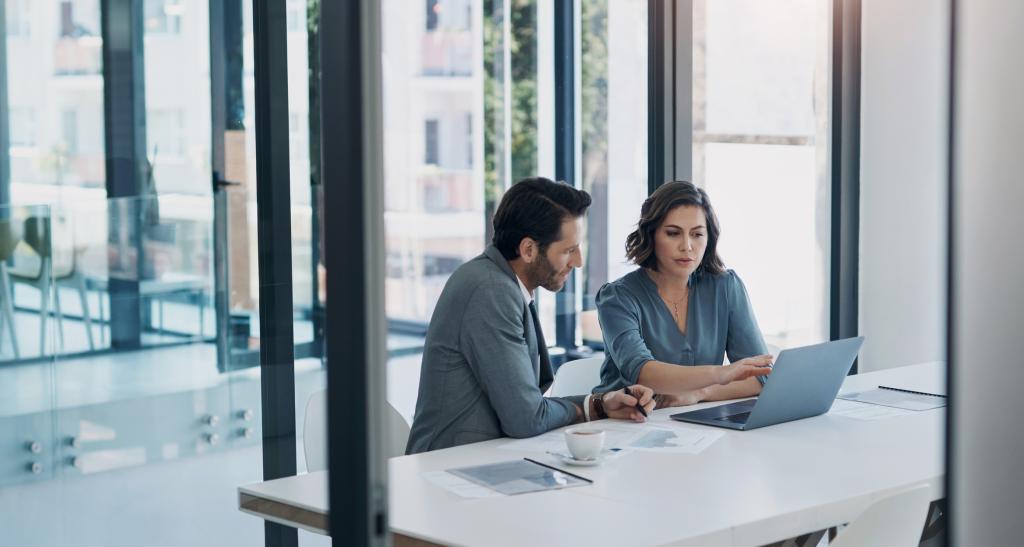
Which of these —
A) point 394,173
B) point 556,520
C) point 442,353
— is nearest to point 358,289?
point 556,520

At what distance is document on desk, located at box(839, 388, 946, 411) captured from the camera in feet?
11.1

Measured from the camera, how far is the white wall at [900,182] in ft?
16.8

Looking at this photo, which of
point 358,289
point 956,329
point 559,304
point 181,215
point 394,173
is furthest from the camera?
point 559,304

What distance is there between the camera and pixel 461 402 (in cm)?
300

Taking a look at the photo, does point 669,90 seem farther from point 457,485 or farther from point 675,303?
point 457,485

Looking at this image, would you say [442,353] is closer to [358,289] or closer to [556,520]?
[556,520]

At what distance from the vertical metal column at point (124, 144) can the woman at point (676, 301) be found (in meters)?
1.40

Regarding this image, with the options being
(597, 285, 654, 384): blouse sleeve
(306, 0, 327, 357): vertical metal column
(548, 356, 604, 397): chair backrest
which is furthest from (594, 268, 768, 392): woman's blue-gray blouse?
(306, 0, 327, 357): vertical metal column

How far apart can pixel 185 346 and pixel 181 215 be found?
390 millimetres

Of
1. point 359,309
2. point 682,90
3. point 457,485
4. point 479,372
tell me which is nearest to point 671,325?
point 479,372

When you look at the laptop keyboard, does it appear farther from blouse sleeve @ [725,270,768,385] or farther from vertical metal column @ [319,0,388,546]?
vertical metal column @ [319,0,388,546]

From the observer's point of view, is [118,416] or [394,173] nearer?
[118,416]

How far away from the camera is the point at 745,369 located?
3350 mm

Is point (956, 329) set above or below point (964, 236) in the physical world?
below
